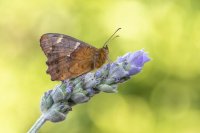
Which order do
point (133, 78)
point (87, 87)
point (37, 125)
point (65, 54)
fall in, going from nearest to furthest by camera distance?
point (37, 125), point (87, 87), point (65, 54), point (133, 78)

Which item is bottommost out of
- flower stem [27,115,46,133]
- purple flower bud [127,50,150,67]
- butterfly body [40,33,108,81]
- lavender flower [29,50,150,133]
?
flower stem [27,115,46,133]

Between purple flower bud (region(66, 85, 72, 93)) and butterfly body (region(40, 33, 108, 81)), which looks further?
butterfly body (region(40, 33, 108, 81))

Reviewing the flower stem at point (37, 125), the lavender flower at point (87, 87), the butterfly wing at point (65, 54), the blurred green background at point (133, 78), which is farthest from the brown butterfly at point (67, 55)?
the blurred green background at point (133, 78)

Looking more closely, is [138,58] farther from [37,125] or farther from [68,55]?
[37,125]

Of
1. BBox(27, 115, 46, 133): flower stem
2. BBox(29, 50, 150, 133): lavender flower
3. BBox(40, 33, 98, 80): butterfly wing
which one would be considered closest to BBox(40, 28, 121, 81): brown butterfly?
BBox(40, 33, 98, 80): butterfly wing

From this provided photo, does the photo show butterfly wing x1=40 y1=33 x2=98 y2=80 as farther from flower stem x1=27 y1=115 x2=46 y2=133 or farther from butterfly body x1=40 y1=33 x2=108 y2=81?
flower stem x1=27 y1=115 x2=46 y2=133

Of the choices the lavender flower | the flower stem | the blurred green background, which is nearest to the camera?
the flower stem

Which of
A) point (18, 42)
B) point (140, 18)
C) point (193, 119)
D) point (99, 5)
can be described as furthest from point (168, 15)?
point (18, 42)

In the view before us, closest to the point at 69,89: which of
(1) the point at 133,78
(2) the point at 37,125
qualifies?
(2) the point at 37,125

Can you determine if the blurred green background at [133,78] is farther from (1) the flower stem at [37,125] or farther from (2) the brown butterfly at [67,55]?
(1) the flower stem at [37,125]
